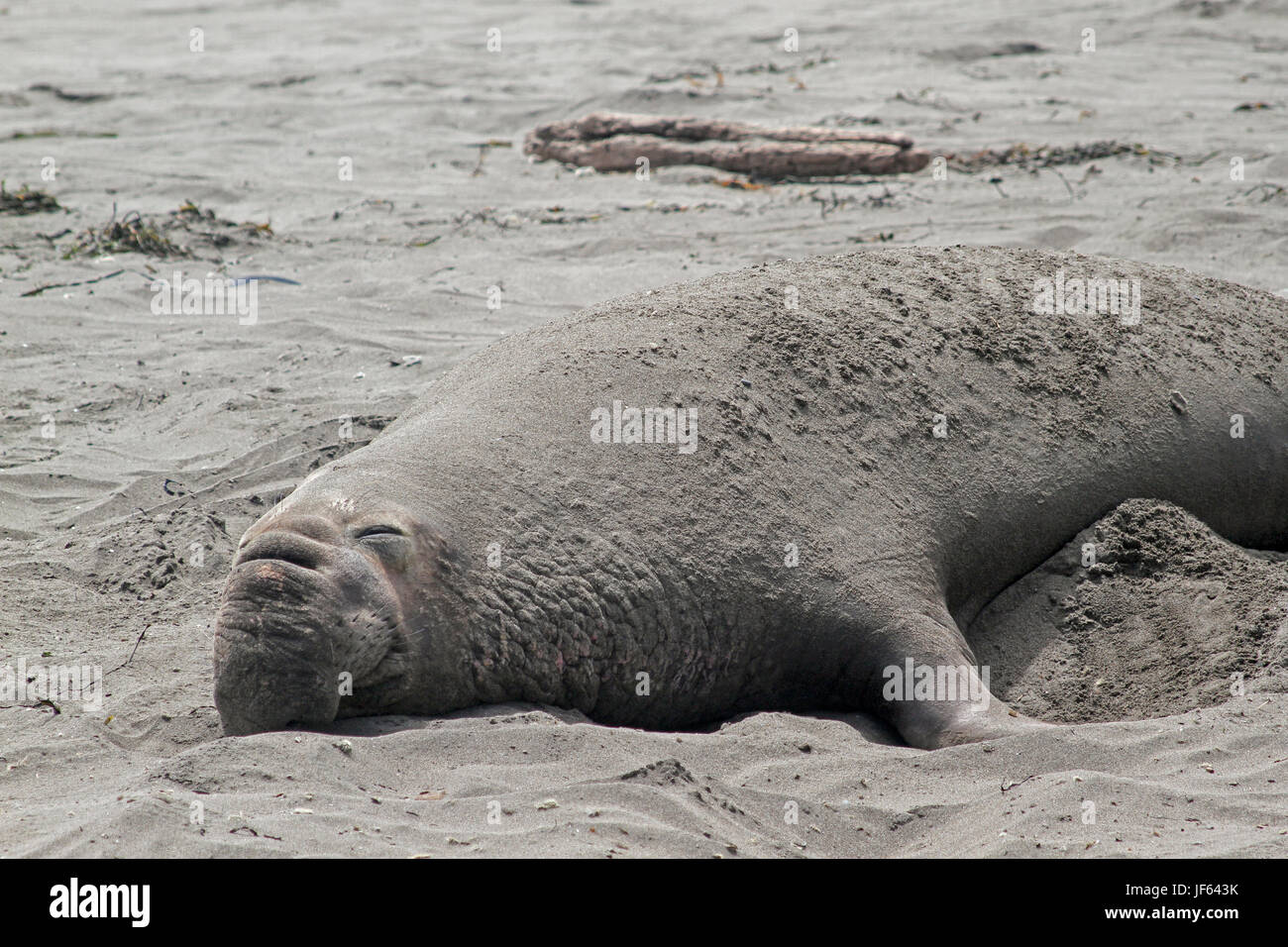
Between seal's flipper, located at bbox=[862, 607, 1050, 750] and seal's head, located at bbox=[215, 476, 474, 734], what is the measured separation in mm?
1227

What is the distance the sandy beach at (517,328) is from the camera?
3.15m

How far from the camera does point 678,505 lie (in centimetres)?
396

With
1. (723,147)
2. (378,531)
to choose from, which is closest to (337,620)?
(378,531)

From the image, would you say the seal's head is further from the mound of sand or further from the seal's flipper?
the mound of sand

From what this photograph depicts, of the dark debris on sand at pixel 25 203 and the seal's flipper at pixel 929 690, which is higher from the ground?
the dark debris on sand at pixel 25 203

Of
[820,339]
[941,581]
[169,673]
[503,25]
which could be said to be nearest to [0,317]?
[169,673]

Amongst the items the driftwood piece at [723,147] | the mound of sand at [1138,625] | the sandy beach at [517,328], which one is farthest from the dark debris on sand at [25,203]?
the mound of sand at [1138,625]

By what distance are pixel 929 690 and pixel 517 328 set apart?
388 cm

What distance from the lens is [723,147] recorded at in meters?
10.5

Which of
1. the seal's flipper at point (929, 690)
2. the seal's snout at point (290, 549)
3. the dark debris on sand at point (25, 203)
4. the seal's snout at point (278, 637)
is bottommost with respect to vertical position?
the seal's flipper at point (929, 690)

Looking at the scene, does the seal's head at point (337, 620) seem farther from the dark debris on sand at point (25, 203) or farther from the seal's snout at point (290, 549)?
the dark debris on sand at point (25, 203)

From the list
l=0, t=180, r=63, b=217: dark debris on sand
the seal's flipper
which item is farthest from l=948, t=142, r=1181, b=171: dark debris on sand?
the seal's flipper

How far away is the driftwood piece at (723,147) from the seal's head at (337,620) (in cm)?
730

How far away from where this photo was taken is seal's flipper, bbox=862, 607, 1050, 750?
12.4 ft
